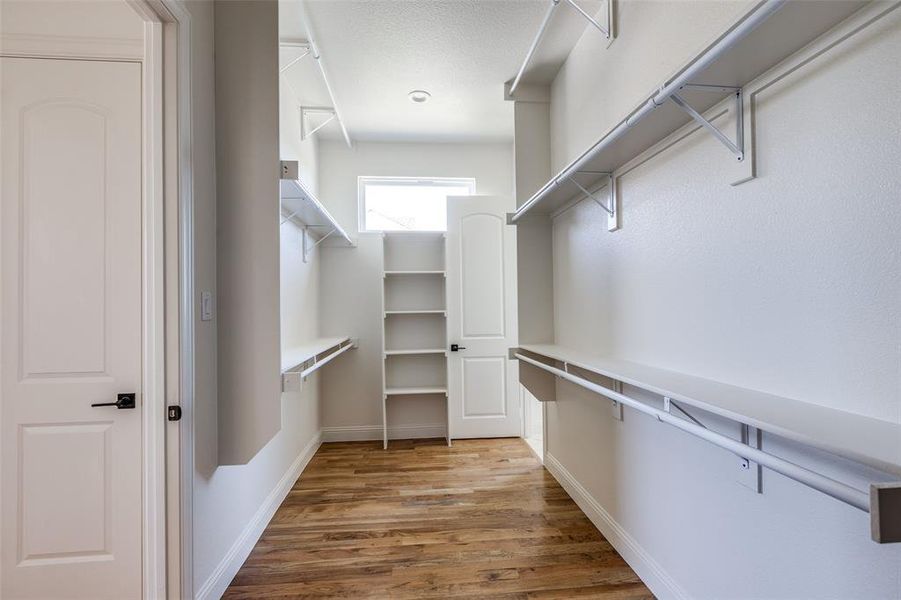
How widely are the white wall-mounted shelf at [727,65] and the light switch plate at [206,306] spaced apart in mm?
1621

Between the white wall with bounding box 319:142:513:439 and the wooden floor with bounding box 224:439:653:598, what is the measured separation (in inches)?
28.6

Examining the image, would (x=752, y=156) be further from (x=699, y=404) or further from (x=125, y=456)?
(x=125, y=456)

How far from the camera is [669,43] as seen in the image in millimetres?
1516

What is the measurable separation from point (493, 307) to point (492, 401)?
882mm

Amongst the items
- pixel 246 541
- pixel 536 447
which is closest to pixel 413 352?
pixel 536 447

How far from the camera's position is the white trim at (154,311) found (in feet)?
4.56

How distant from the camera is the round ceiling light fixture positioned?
2945 mm

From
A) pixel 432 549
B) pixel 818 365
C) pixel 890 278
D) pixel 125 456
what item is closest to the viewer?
pixel 890 278

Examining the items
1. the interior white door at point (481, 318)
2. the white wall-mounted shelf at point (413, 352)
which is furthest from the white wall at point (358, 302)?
the interior white door at point (481, 318)

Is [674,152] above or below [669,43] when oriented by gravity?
below

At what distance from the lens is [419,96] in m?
2.99

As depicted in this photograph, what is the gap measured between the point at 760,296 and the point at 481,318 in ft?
8.59

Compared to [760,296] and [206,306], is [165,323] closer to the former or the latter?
[206,306]

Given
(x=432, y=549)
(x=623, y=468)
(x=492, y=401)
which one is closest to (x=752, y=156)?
(x=623, y=468)
